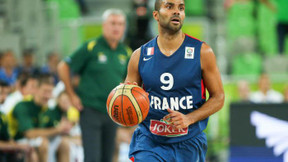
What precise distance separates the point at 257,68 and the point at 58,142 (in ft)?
22.8

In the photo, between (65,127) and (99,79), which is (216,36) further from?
(99,79)

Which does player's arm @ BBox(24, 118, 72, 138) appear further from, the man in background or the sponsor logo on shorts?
the sponsor logo on shorts

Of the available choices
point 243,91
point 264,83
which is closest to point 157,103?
point 243,91

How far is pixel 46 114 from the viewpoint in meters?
9.41

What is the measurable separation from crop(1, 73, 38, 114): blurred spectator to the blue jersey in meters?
4.67

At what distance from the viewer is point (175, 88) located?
452 cm

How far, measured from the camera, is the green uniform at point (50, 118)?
9336 millimetres

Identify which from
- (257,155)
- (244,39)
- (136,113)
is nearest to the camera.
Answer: (136,113)

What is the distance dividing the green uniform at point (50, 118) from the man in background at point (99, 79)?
1.98 m

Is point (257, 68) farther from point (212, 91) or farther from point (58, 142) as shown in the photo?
point (212, 91)

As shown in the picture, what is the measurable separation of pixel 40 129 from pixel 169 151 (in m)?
4.81

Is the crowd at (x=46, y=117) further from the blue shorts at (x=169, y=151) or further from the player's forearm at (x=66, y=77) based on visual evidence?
the blue shorts at (x=169, y=151)

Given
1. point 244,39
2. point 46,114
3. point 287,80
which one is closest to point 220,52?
point 244,39

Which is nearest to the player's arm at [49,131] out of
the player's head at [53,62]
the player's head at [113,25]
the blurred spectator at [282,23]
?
the player's head at [113,25]
